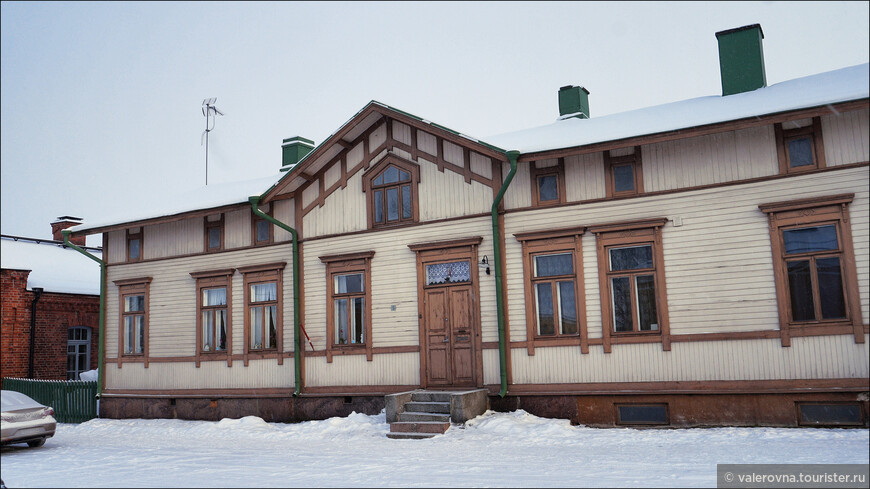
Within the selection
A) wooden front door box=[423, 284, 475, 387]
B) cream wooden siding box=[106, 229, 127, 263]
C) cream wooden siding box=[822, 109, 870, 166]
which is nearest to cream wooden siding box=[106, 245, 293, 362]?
cream wooden siding box=[106, 229, 127, 263]

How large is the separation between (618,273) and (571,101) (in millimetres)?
5498

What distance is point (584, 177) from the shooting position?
13.3 m

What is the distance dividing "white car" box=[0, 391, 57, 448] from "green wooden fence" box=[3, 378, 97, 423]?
18.0 feet

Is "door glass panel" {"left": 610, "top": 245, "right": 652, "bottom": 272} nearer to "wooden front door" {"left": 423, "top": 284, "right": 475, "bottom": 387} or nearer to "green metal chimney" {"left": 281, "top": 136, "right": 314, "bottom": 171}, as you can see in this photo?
"wooden front door" {"left": 423, "top": 284, "right": 475, "bottom": 387}

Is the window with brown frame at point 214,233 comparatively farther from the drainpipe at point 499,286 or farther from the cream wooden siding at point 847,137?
the cream wooden siding at point 847,137

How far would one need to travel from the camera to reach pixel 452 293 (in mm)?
14359

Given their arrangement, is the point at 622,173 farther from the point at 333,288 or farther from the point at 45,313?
the point at 45,313

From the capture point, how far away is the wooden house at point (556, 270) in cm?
1148

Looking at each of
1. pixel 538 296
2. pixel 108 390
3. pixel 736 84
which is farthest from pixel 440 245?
pixel 108 390

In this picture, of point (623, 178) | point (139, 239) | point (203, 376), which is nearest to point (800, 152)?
point (623, 178)

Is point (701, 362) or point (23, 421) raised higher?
point (701, 362)

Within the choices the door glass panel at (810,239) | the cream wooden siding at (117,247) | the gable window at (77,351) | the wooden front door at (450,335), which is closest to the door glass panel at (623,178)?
the door glass panel at (810,239)

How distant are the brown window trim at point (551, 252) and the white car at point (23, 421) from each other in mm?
8910

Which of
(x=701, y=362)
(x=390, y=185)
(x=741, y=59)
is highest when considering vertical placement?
(x=741, y=59)
